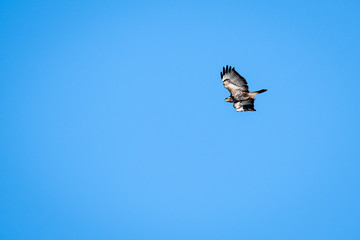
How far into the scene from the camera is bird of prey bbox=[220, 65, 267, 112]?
12484mm

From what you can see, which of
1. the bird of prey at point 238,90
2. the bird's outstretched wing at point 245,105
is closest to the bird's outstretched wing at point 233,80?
the bird of prey at point 238,90

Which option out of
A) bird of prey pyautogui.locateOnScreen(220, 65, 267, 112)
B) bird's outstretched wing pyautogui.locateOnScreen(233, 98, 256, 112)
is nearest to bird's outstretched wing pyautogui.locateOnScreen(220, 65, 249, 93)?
bird of prey pyautogui.locateOnScreen(220, 65, 267, 112)

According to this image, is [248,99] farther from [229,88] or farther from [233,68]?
[233,68]

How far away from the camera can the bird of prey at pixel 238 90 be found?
1248 cm

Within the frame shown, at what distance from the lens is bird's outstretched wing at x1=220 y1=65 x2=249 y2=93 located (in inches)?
490

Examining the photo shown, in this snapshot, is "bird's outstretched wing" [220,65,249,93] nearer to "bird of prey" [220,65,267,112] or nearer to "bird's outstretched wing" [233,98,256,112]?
"bird of prey" [220,65,267,112]

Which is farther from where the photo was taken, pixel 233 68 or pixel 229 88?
pixel 229 88

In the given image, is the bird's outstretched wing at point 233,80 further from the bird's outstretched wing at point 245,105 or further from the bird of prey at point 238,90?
the bird's outstretched wing at point 245,105

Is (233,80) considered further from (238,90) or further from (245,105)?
(245,105)

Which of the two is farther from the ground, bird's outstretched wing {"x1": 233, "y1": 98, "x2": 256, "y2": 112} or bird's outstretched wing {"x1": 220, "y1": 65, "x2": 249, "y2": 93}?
bird's outstretched wing {"x1": 220, "y1": 65, "x2": 249, "y2": 93}

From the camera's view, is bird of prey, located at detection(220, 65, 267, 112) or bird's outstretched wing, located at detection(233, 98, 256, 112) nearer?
bird of prey, located at detection(220, 65, 267, 112)

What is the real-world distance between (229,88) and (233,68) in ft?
3.96

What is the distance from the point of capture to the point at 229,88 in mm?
13078

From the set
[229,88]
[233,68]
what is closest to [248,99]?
[229,88]
